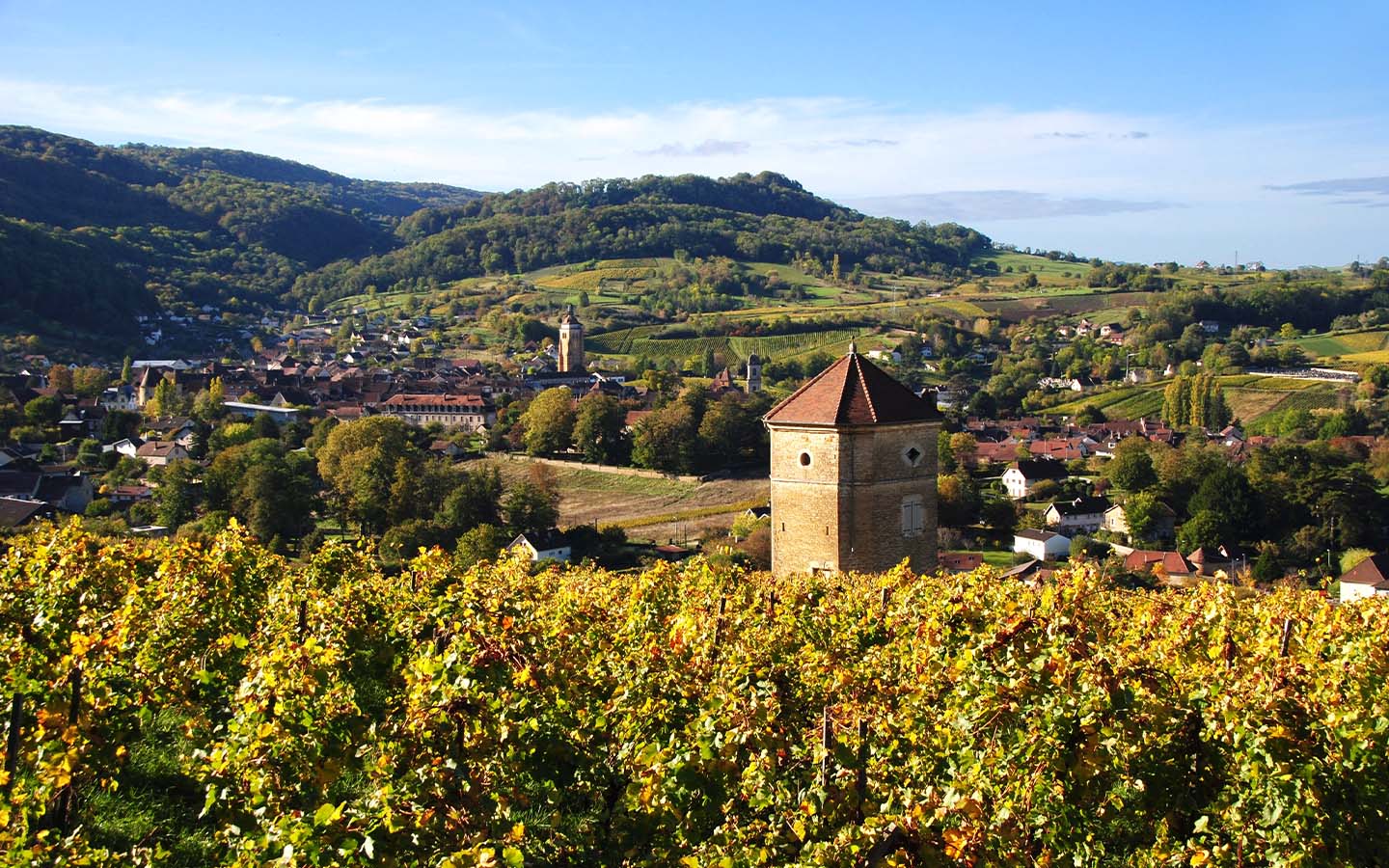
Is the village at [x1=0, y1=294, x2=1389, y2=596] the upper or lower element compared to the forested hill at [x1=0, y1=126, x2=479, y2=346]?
lower

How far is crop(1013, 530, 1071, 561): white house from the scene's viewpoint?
165 feet

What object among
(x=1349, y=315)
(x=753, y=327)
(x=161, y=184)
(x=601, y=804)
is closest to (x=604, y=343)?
(x=753, y=327)

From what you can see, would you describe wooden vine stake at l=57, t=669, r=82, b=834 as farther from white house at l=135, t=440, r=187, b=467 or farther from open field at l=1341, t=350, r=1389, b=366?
open field at l=1341, t=350, r=1389, b=366

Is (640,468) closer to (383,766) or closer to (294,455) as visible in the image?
(294,455)

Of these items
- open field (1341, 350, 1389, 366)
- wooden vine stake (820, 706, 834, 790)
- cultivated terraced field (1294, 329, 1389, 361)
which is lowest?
open field (1341, 350, 1389, 366)

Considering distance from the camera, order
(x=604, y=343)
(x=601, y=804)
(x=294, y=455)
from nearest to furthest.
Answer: (x=601, y=804) < (x=294, y=455) < (x=604, y=343)

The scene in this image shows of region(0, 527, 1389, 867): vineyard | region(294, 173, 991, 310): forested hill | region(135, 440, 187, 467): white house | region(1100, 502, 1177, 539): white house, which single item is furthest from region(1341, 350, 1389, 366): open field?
region(0, 527, 1389, 867): vineyard

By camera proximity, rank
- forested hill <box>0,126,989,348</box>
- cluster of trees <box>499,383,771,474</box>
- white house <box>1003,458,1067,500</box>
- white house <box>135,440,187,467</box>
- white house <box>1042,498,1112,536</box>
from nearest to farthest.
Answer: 1. white house <box>1042,498,1112,536</box>
2. white house <box>135,440,187,467</box>
3. white house <box>1003,458,1067,500</box>
4. cluster of trees <box>499,383,771,474</box>
5. forested hill <box>0,126,989,348</box>

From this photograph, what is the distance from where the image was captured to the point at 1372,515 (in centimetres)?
5125

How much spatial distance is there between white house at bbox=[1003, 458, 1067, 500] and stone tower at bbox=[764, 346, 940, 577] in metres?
45.5

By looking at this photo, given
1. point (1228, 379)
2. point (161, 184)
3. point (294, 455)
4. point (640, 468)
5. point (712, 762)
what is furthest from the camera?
point (161, 184)

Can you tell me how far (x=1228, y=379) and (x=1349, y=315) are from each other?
131 feet

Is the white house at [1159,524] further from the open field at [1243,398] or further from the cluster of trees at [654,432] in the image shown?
the open field at [1243,398]

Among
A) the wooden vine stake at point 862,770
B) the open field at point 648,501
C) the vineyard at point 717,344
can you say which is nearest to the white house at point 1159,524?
the open field at point 648,501
